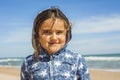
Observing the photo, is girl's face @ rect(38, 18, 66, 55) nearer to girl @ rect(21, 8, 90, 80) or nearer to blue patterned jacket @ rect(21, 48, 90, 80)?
girl @ rect(21, 8, 90, 80)

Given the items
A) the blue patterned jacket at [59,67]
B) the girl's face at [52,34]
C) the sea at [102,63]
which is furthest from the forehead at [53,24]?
the sea at [102,63]

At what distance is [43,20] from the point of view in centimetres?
274

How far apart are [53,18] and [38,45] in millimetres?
278

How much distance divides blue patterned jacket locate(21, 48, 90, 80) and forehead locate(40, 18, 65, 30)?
0.21 metres

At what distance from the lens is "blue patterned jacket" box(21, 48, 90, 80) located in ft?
9.06

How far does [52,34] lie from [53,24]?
0.27 feet

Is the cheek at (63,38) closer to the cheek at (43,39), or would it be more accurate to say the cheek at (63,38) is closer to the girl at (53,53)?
the girl at (53,53)

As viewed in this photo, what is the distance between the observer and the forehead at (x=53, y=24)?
2701 mm

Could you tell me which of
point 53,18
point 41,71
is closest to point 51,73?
point 41,71

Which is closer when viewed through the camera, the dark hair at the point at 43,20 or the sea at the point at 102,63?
the dark hair at the point at 43,20

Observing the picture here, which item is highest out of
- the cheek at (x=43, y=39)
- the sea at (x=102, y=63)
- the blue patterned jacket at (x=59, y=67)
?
the cheek at (x=43, y=39)

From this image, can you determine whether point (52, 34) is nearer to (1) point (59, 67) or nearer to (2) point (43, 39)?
(2) point (43, 39)

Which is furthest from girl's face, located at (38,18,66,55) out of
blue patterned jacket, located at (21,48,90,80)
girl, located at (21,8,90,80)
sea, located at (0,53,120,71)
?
sea, located at (0,53,120,71)

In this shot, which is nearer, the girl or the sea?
the girl
